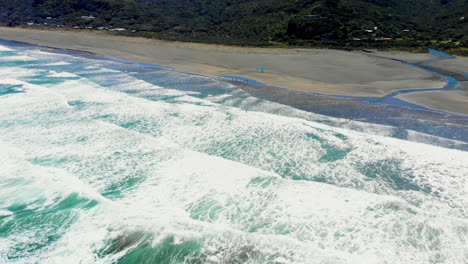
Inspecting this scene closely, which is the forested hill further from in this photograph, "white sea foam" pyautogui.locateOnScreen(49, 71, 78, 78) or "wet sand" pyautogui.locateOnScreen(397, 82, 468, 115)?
"white sea foam" pyautogui.locateOnScreen(49, 71, 78, 78)

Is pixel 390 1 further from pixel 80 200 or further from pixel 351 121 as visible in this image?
pixel 80 200

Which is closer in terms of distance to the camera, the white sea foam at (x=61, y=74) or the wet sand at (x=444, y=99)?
the wet sand at (x=444, y=99)

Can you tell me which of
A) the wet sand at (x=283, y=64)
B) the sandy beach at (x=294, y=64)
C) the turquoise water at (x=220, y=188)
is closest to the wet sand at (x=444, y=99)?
the sandy beach at (x=294, y=64)

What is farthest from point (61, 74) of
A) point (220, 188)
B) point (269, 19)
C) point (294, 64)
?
point (269, 19)

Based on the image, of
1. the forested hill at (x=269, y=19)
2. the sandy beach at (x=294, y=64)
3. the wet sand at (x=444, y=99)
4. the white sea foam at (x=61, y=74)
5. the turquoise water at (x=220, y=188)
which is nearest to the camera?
the turquoise water at (x=220, y=188)

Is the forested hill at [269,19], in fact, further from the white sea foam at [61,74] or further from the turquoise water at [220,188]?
the turquoise water at [220,188]

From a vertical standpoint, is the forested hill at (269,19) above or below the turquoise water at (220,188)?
above

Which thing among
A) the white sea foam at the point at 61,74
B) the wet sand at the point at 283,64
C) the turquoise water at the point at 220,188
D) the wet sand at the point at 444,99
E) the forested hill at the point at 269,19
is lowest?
the turquoise water at the point at 220,188

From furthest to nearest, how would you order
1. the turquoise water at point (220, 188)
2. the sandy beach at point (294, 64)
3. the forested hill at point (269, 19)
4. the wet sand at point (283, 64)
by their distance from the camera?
the forested hill at point (269, 19), the wet sand at point (283, 64), the sandy beach at point (294, 64), the turquoise water at point (220, 188)

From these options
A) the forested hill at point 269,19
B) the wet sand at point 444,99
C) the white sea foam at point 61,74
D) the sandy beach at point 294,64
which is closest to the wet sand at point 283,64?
the sandy beach at point 294,64
